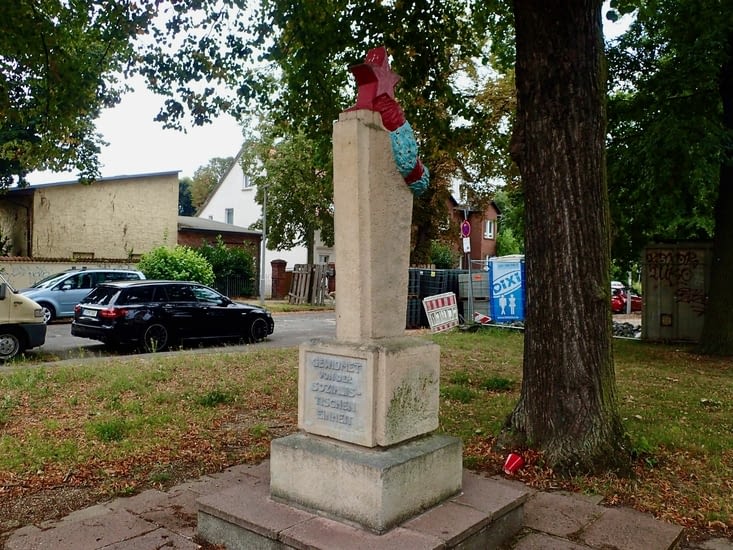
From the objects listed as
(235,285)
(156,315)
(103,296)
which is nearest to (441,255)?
(235,285)

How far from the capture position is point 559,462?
5.33m

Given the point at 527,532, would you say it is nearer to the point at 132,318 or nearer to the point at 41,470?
the point at 41,470

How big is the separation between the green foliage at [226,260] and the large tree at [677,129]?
20.6 metres

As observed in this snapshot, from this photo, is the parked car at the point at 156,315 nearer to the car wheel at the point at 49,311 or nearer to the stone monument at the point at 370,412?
the car wheel at the point at 49,311

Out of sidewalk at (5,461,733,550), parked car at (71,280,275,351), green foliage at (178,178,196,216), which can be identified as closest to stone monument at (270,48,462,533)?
sidewalk at (5,461,733,550)

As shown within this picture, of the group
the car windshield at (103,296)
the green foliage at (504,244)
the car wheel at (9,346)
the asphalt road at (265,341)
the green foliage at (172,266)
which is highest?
the green foliage at (504,244)

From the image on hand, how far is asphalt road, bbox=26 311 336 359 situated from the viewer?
13.4 metres

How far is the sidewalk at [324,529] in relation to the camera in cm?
378

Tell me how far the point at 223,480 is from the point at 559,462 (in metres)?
2.76

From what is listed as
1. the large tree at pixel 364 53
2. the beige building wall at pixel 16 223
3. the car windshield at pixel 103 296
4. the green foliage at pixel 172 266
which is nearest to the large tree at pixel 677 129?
the large tree at pixel 364 53

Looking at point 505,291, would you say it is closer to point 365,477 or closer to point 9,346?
point 9,346

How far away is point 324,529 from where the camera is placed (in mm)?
3594

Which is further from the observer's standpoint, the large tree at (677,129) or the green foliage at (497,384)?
the large tree at (677,129)

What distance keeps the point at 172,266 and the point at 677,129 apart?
17.3 meters
